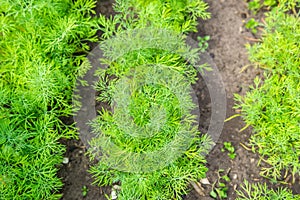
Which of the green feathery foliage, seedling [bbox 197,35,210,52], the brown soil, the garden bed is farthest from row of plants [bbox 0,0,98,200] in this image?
the green feathery foliage

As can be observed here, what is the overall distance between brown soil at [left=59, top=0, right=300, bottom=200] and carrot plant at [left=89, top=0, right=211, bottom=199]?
108 mm

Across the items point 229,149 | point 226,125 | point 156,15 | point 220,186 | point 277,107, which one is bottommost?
point 220,186

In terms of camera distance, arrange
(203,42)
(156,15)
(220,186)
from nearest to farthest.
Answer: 1. (156,15)
2. (220,186)
3. (203,42)

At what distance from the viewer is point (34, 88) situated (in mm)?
2588

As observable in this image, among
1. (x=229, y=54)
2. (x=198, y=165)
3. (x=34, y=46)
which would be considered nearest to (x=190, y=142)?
(x=198, y=165)

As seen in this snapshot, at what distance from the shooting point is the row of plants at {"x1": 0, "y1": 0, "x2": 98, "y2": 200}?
2.55 m

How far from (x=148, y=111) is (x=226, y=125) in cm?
64

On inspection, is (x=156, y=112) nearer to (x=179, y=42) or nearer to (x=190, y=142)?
(x=190, y=142)

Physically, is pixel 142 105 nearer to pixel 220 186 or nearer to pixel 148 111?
pixel 148 111

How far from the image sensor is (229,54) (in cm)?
301

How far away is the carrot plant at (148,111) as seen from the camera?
8.48ft

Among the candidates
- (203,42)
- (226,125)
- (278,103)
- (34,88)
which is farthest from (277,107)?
(34,88)

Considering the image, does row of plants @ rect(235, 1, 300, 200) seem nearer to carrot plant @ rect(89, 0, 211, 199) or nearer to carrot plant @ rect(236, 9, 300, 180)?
carrot plant @ rect(236, 9, 300, 180)

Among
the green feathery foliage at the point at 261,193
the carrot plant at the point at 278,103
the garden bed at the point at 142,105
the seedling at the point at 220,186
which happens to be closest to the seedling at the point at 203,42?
the garden bed at the point at 142,105
